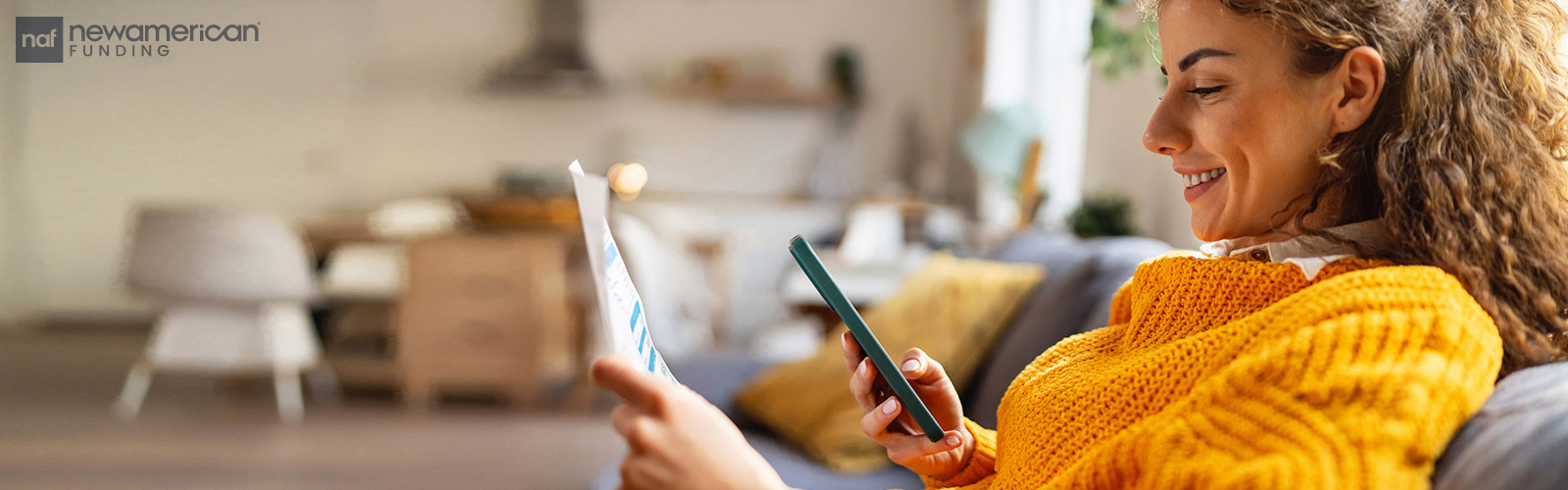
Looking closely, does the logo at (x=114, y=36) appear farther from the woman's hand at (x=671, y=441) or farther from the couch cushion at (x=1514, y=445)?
the couch cushion at (x=1514, y=445)

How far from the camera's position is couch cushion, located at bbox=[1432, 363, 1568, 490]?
35 centimetres

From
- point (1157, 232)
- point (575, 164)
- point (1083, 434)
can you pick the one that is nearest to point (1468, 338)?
point (1083, 434)

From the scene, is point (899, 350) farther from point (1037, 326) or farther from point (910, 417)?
point (910, 417)

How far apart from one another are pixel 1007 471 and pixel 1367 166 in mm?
259

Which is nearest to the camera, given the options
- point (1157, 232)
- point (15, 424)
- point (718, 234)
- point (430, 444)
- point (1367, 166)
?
point (1367, 166)

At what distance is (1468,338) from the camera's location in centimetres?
37

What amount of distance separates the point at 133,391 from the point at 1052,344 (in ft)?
9.07

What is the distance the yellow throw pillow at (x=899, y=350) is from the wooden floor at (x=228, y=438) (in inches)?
38.8

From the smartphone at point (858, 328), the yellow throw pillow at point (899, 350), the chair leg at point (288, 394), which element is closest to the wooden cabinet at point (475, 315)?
the chair leg at point (288, 394)

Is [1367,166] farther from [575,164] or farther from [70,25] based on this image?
[70,25]

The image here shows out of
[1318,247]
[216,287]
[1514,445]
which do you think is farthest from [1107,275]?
[216,287]

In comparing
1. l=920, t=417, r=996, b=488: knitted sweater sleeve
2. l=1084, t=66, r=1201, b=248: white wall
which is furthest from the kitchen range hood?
l=920, t=417, r=996, b=488: knitted sweater sleeve

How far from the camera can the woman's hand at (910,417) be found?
1.86 feet

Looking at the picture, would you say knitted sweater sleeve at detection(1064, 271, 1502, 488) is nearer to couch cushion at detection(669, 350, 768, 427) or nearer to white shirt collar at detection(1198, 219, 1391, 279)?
white shirt collar at detection(1198, 219, 1391, 279)
